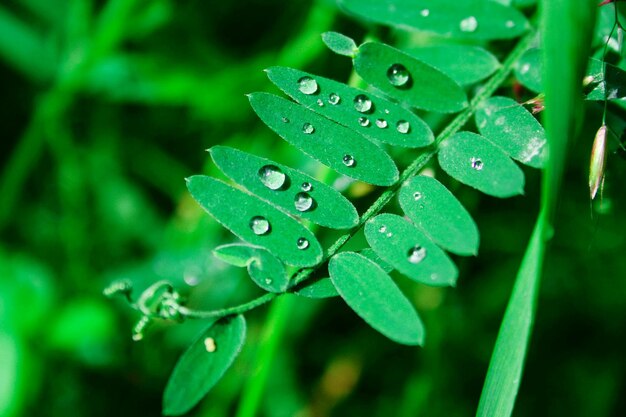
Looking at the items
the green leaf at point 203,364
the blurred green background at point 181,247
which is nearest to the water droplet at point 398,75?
the green leaf at point 203,364

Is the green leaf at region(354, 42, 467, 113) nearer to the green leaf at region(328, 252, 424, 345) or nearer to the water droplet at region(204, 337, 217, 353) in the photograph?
the green leaf at region(328, 252, 424, 345)

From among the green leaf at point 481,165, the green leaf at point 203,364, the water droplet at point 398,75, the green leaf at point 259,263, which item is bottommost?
the green leaf at point 203,364

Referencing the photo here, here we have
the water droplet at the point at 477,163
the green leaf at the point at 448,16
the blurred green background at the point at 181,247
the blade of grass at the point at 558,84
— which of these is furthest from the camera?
the blurred green background at the point at 181,247

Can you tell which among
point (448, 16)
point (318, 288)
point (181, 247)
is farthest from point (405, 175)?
point (181, 247)

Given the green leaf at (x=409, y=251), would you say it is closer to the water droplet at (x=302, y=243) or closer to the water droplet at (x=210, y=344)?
the water droplet at (x=302, y=243)

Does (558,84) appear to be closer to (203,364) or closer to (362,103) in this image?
(362,103)

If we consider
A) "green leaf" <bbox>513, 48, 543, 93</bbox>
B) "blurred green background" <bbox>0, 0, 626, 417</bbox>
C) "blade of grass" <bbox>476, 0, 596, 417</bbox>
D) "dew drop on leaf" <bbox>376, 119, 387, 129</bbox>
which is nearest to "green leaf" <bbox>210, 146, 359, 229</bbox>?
"dew drop on leaf" <bbox>376, 119, 387, 129</bbox>

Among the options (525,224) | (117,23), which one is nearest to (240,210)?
(117,23)
